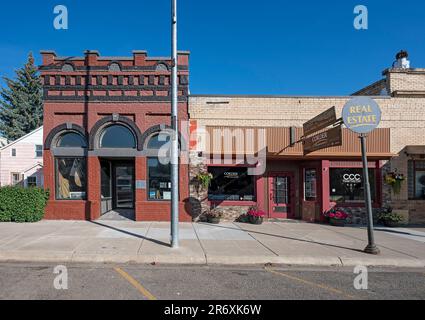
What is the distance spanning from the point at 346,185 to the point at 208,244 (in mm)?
7632

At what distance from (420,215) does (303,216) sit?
16.6 ft

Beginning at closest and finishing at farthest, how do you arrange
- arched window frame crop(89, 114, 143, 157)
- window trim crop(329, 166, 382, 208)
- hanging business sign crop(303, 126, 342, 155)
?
hanging business sign crop(303, 126, 342, 155), arched window frame crop(89, 114, 143, 157), window trim crop(329, 166, 382, 208)

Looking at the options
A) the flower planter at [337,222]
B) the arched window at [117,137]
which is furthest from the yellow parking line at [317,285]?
the arched window at [117,137]

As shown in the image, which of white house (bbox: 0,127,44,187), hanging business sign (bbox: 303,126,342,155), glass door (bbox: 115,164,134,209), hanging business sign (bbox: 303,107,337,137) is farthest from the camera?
white house (bbox: 0,127,44,187)

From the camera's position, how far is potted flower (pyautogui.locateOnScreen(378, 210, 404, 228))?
38.4 feet

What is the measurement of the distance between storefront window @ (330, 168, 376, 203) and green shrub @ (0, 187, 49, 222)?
1258 centimetres

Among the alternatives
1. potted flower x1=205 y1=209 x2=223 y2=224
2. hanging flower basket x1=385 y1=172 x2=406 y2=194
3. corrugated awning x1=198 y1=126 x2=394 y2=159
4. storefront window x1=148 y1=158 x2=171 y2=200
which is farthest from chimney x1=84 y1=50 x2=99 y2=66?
hanging flower basket x1=385 y1=172 x2=406 y2=194

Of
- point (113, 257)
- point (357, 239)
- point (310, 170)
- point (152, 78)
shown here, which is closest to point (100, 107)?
point (152, 78)

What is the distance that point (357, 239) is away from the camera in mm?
9133

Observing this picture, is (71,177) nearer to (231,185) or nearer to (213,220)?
(213,220)

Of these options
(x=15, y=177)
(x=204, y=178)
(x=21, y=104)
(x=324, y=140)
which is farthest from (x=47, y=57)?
(x=21, y=104)

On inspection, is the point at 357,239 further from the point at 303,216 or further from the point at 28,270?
the point at 28,270

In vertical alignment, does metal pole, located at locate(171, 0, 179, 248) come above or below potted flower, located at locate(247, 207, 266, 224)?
above

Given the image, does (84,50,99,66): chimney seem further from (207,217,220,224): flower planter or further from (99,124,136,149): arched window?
(207,217,220,224): flower planter
